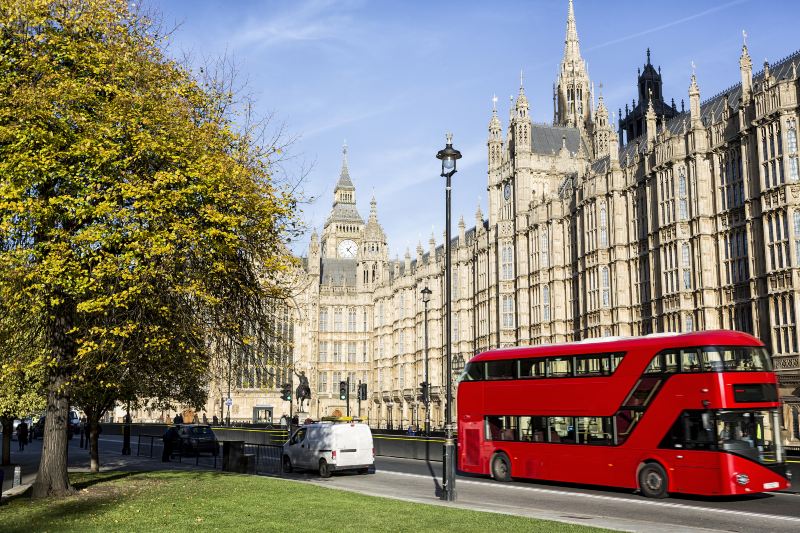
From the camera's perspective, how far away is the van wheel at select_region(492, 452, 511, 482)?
25031 mm

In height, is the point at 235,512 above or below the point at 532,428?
below

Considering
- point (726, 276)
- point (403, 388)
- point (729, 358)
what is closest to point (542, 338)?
point (726, 276)

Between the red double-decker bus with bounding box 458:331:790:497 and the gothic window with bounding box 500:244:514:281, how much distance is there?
40.6m

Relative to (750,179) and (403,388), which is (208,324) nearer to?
(750,179)

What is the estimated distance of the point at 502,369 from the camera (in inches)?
971

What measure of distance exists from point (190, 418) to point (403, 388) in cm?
3656

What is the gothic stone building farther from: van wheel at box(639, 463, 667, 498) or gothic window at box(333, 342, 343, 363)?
van wheel at box(639, 463, 667, 498)

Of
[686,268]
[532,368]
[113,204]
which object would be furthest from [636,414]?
[686,268]

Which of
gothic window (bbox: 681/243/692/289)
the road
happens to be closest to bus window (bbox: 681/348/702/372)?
the road

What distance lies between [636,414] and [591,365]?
189 centimetres

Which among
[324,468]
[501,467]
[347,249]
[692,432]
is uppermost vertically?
[347,249]

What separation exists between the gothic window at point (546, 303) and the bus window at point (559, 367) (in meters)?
36.7

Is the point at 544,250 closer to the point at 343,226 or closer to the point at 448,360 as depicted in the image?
the point at 448,360

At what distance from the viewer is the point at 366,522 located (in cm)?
1427
